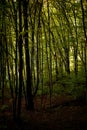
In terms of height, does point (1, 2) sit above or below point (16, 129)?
above

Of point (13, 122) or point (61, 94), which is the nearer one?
point (13, 122)

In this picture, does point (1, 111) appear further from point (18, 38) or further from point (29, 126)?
point (18, 38)

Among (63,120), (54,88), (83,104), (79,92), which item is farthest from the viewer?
(54,88)

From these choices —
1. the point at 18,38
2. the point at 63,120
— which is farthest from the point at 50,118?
the point at 18,38

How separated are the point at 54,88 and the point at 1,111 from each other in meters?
8.68

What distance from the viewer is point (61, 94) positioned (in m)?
19.3

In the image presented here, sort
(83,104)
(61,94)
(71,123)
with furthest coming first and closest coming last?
(61,94)
(83,104)
(71,123)

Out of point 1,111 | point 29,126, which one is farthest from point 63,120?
point 1,111

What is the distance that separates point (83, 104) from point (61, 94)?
4797mm

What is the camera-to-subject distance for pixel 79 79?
644 inches

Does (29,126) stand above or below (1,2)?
below

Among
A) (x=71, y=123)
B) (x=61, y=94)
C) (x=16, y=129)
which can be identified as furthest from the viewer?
(x=61, y=94)

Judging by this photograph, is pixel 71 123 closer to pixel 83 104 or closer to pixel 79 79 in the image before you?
pixel 83 104

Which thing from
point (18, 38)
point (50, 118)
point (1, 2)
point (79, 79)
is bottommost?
point (50, 118)
